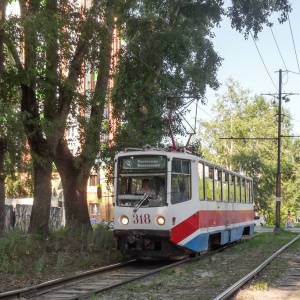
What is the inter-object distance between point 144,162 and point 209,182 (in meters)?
3.29

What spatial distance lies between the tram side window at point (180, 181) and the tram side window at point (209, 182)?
64.8 inches

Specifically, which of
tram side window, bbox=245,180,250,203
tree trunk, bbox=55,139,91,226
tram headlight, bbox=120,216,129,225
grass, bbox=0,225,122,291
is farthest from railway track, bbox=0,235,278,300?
tram side window, bbox=245,180,250,203

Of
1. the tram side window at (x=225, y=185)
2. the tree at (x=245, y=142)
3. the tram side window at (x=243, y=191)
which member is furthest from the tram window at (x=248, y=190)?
the tree at (x=245, y=142)

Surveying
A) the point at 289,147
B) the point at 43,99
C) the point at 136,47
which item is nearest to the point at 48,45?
the point at 43,99

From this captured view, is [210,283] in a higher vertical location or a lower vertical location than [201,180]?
lower

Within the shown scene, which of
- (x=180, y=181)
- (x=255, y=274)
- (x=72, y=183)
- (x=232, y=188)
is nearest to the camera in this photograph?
(x=255, y=274)

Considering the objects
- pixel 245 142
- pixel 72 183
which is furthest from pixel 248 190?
pixel 245 142

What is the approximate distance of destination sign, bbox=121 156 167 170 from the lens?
1753 cm

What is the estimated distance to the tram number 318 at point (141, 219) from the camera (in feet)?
56.4

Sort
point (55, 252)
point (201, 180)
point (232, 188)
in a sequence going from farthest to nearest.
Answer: point (232, 188) → point (201, 180) → point (55, 252)

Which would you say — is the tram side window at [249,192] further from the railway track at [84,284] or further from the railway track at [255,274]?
the railway track at [255,274]

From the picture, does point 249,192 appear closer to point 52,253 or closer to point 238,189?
point 238,189

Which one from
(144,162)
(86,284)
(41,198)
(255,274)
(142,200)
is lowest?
(86,284)

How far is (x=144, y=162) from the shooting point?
17.7 meters
